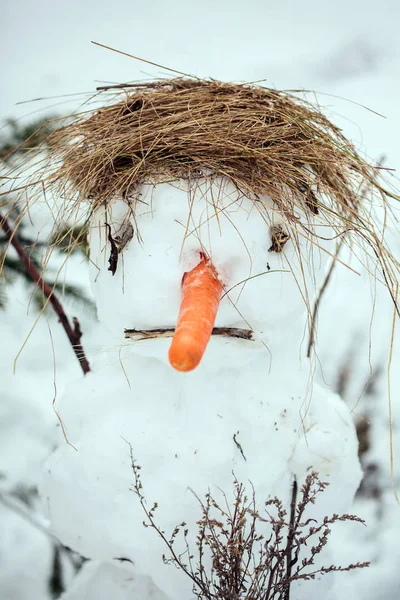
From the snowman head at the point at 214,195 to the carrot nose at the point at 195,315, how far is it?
2 centimetres

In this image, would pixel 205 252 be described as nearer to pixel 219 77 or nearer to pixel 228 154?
pixel 228 154

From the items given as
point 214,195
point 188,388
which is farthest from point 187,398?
point 214,195

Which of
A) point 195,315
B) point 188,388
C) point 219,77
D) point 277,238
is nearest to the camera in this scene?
point 195,315

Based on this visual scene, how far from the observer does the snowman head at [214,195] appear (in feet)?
3.04

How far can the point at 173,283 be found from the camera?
3.17 ft

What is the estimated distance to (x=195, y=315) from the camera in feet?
2.81

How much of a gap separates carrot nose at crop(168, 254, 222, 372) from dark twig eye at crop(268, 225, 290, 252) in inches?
5.1

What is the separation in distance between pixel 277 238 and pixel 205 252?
144mm

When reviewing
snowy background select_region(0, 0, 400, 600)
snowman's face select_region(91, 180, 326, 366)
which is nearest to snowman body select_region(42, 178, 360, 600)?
snowman's face select_region(91, 180, 326, 366)

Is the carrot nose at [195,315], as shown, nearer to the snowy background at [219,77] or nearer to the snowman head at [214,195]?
the snowman head at [214,195]

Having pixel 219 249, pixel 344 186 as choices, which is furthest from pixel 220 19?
pixel 219 249

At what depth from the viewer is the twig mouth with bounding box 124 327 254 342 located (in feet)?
3.24

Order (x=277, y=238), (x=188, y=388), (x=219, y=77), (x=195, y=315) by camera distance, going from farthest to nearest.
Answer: (x=219, y=77)
(x=188, y=388)
(x=277, y=238)
(x=195, y=315)

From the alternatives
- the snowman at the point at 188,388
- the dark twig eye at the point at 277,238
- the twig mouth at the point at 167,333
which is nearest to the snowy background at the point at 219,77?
the snowman at the point at 188,388
